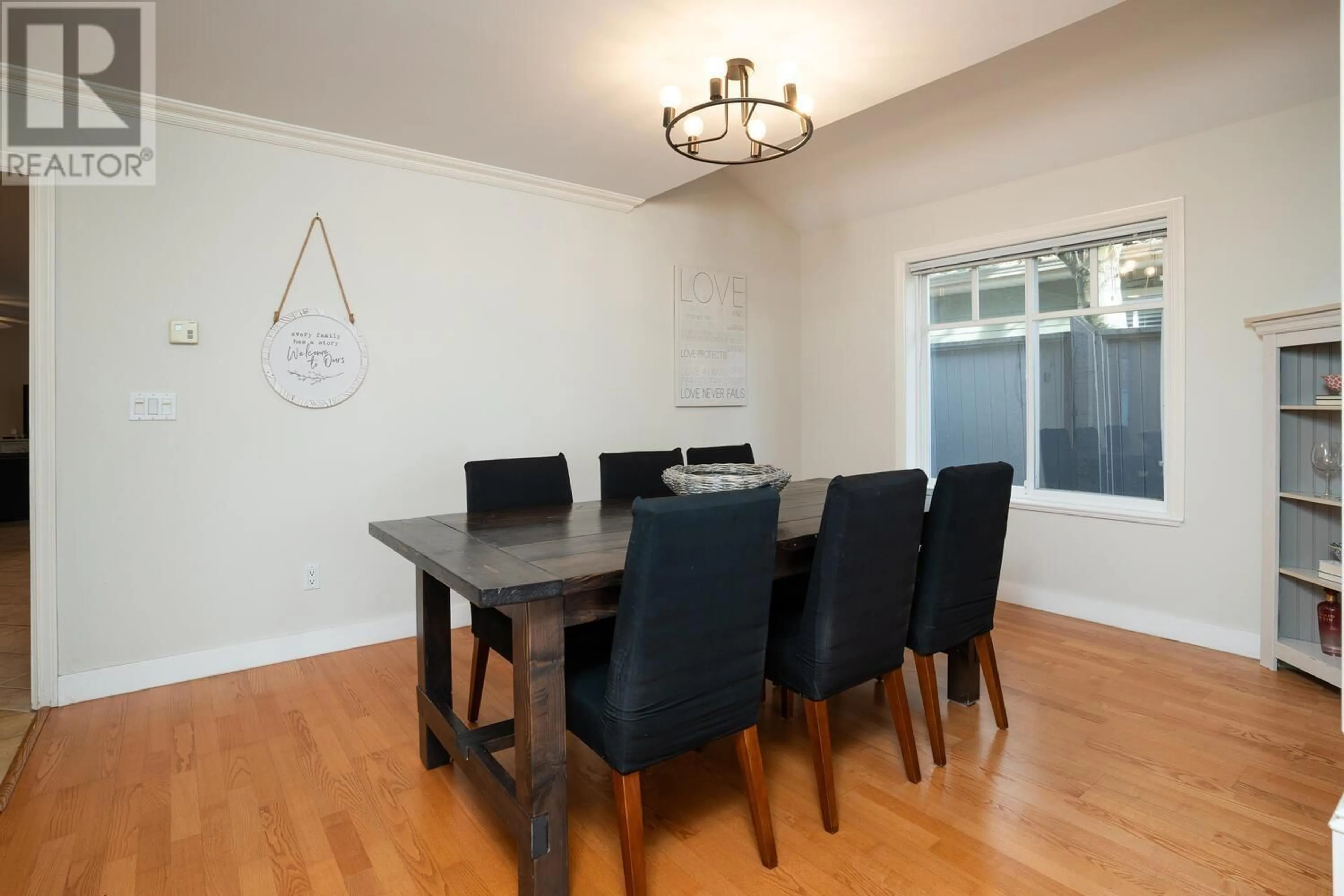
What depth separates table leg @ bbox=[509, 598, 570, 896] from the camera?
1.49 metres

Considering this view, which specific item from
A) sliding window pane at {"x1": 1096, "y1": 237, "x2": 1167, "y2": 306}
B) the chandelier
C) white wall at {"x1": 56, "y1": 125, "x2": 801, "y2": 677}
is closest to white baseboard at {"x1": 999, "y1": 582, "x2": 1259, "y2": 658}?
sliding window pane at {"x1": 1096, "y1": 237, "x2": 1167, "y2": 306}

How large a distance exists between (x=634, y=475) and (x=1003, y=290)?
8.45 ft

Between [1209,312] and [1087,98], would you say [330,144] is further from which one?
[1209,312]

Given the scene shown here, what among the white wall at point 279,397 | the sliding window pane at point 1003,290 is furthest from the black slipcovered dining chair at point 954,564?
the white wall at point 279,397

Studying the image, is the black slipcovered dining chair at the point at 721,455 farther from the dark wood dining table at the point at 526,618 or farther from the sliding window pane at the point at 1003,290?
the sliding window pane at the point at 1003,290

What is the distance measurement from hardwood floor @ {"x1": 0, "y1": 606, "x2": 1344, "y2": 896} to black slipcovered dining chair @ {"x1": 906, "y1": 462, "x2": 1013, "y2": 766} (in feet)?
1.11

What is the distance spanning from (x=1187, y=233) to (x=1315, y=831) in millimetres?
2558

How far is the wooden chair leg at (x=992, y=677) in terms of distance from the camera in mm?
2367

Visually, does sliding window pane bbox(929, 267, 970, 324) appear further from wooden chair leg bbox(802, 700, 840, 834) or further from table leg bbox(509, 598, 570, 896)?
table leg bbox(509, 598, 570, 896)

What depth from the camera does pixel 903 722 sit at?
202 cm

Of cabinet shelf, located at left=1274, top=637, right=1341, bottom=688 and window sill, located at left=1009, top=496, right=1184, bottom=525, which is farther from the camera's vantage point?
window sill, located at left=1009, top=496, right=1184, bottom=525

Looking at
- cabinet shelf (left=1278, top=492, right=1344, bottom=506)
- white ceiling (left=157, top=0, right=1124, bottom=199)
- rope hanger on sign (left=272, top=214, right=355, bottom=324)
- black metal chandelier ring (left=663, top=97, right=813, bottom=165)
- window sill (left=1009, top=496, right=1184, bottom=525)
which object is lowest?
window sill (left=1009, top=496, right=1184, bottom=525)

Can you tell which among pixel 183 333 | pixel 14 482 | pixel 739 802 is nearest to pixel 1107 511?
pixel 739 802

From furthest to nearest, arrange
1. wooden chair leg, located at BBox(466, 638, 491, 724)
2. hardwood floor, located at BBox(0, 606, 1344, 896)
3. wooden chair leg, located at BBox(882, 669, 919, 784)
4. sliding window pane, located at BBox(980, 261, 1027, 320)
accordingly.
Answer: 1. sliding window pane, located at BBox(980, 261, 1027, 320)
2. wooden chair leg, located at BBox(466, 638, 491, 724)
3. wooden chair leg, located at BBox(882, 669, 919, 784)
4. hardwood floor, located at BBox(0, 606, 1344, 896)
